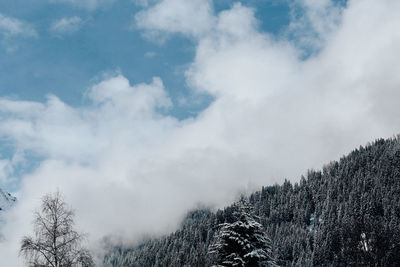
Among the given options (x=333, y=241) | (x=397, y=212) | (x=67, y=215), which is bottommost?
(x=67, y=215)

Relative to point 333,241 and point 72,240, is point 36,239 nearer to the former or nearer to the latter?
point 72,240

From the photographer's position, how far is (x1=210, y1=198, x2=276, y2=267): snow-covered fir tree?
25.2 metres

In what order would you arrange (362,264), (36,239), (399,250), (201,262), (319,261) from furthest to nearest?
(319,261) < (201,262) < (399,250) < (362,264) < (36,239)

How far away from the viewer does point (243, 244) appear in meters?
25.4

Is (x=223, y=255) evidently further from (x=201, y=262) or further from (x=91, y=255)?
(x=201, y=262)

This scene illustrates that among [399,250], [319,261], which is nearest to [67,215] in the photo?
[399,250]

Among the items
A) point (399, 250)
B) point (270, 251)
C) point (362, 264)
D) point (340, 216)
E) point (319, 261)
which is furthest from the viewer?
point (340, 216)

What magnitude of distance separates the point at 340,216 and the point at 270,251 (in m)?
185

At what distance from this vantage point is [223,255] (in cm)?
2619

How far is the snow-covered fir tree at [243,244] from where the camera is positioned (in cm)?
2517

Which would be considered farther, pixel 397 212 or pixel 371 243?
pixel 397 212

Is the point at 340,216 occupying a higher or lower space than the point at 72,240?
higher

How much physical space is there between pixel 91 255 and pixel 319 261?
156 metres

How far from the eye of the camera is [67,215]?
22734mm
